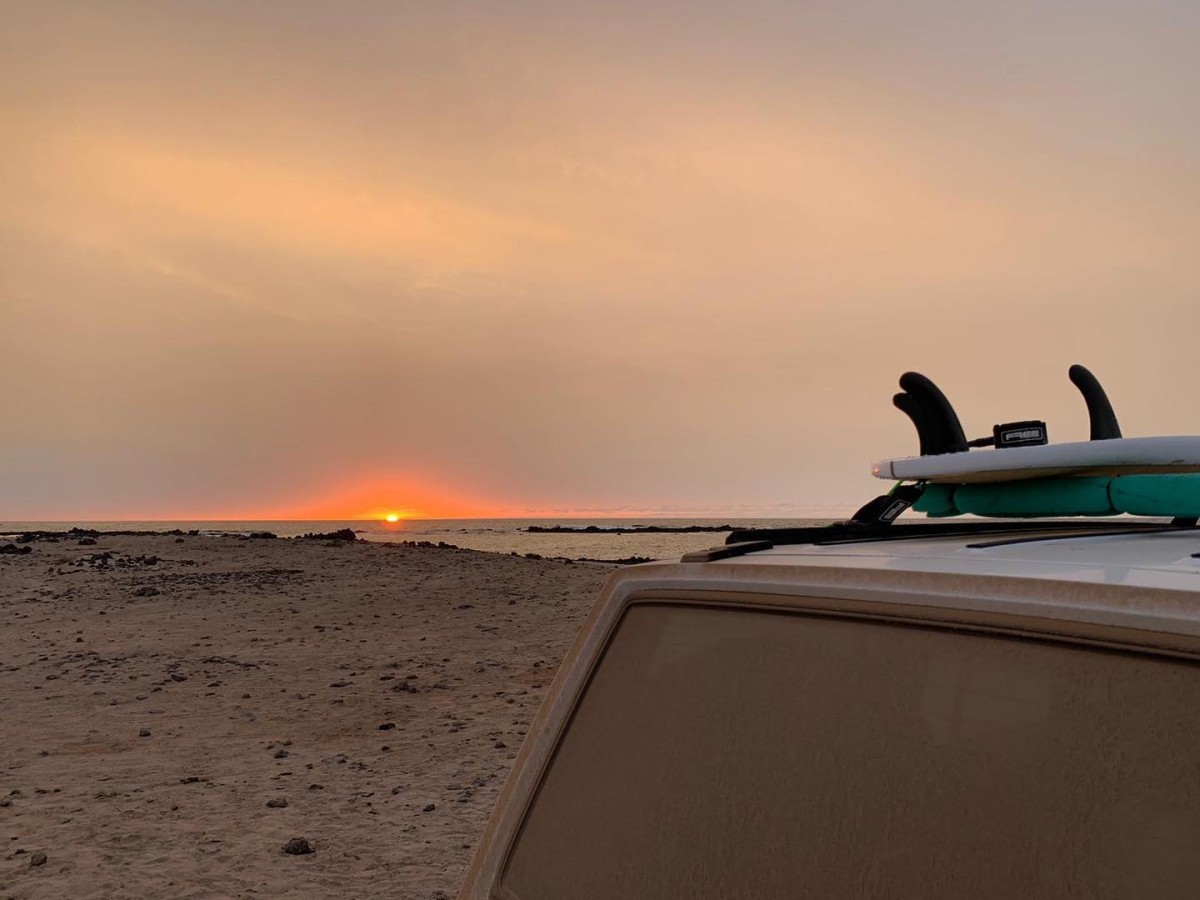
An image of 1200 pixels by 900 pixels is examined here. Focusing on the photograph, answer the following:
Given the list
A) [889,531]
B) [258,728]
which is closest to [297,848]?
[258,728]

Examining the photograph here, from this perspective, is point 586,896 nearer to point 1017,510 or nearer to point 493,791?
point 1017,510

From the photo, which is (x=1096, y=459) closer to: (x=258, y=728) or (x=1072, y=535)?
(x=1072, y=535)

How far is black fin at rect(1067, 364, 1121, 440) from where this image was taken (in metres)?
4.26

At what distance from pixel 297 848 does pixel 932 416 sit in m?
4.18

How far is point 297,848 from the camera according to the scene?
5453 mm

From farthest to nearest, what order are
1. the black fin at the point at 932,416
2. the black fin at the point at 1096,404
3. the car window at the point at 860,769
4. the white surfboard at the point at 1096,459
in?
the black fin at the point at 1096,404, the black fin at the point at 932,416, the white surfboard at the point at 1096,459, the car window at the point at 860,769

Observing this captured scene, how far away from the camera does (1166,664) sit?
1160 millimetres

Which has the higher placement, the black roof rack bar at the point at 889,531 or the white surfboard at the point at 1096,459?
the white surfboard at the point at 1096,459

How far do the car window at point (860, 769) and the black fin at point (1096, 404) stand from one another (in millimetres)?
3138

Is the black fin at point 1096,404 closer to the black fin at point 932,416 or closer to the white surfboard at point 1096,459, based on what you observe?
the black fin at point 932,416

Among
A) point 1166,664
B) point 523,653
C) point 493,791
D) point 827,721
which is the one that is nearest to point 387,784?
point 493,791

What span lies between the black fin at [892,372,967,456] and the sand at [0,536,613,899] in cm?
331

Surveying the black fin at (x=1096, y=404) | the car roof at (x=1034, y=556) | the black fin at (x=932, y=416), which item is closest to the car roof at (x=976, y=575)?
the car roof at (x=1034, y=556)

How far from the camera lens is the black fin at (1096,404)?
4262 millimetres
